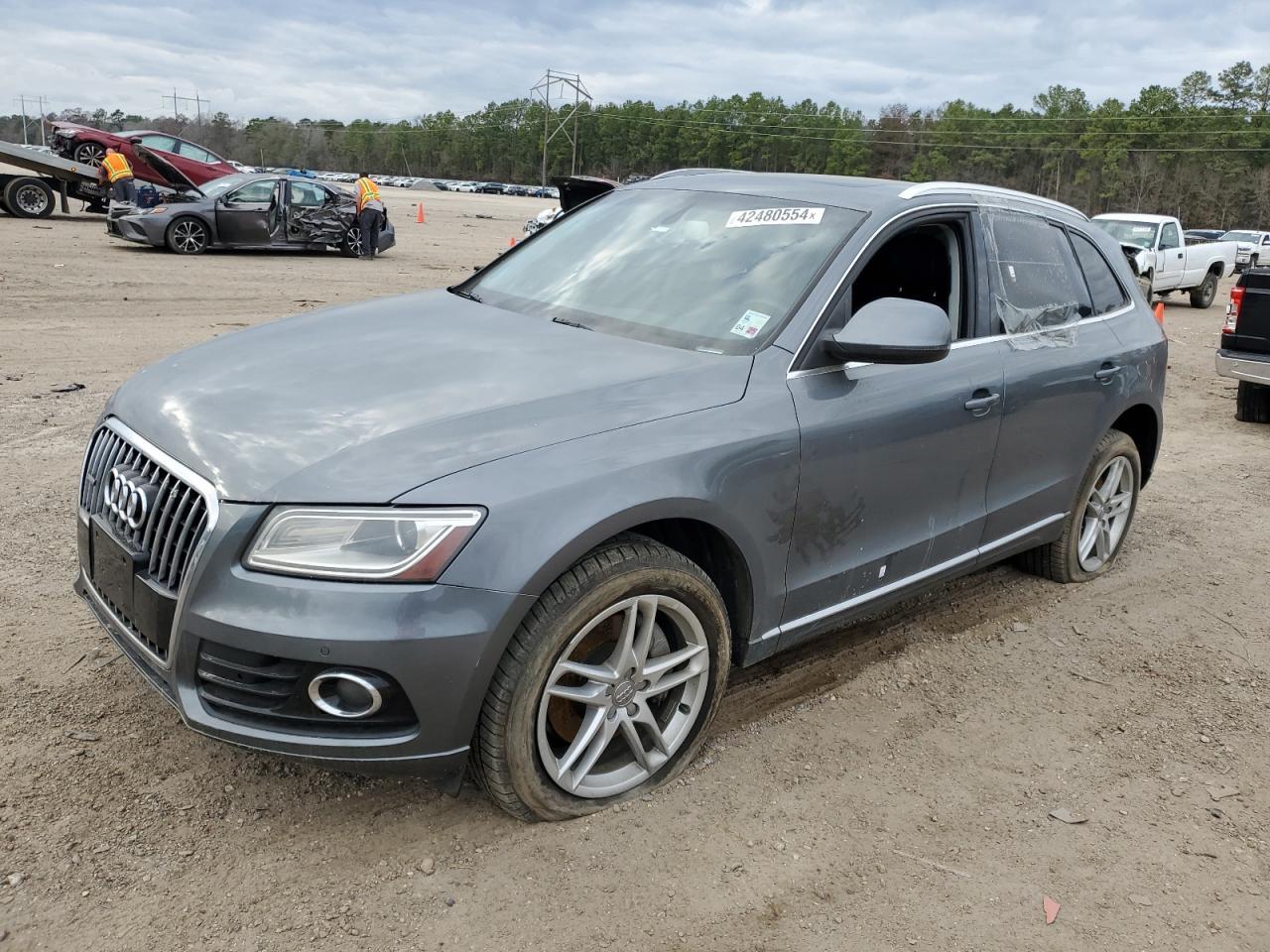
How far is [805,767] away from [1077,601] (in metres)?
2.24

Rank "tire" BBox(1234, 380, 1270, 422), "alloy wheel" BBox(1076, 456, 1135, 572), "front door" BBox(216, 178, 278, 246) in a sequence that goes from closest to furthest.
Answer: "alloy wheel" BBox(1076, 456, 1135, 572)
"tire" BBox(1234, 380, 1270, 422)
"front door" BBox(216, 178, 278, 246)

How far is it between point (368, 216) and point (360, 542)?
58.2 ft

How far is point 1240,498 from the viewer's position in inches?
274

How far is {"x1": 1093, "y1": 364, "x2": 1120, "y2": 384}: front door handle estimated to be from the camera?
4551 millimetres

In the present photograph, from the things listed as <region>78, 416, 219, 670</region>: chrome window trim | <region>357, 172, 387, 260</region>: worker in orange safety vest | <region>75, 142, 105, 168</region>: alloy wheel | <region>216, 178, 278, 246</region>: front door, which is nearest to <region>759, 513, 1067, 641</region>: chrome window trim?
<region>78, 416, 219, 670</region>: chrome window trim

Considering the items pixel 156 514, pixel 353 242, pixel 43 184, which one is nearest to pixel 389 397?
pixel 156 514

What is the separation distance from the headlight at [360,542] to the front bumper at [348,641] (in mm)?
33

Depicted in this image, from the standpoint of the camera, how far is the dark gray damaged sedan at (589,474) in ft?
8.11

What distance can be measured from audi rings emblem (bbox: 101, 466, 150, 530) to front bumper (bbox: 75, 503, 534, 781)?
13.0 inches

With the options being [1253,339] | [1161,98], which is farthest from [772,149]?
[1253,339]

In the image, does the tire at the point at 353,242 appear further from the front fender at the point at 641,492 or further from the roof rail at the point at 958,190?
the front fender at the point at 641,492

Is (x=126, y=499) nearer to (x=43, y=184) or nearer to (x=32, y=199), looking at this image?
(x=43, y=184)

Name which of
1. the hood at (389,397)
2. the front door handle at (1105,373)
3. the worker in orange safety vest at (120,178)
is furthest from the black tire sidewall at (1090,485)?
the worker in orange safety vest at (120,178)

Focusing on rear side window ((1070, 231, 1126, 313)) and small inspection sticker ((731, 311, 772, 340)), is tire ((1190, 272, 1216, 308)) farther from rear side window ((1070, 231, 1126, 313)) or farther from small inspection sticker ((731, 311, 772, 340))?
small inspection sticker ((731, 311, 772, 340))
